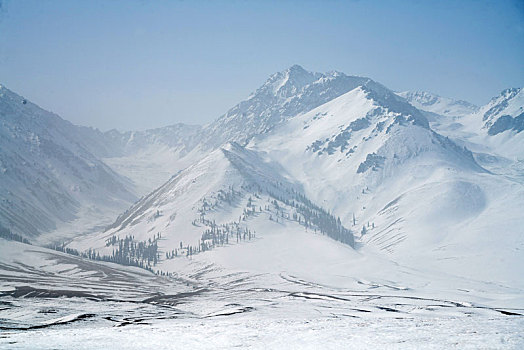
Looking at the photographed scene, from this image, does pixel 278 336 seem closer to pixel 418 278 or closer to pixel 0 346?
pixel 0 346

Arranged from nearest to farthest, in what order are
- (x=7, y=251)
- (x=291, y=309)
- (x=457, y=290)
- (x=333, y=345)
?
(x=333, y=345), (x=291, y=309), (x=457, y=290), (x=7, y=251)

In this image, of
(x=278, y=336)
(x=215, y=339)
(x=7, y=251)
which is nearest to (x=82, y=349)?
(x=215, y=339)

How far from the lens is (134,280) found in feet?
558

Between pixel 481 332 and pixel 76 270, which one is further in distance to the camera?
pixel 76 270

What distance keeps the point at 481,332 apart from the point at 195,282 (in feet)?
525

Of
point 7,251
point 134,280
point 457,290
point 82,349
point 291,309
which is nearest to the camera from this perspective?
point 82,349

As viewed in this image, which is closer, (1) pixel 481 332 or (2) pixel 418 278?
(1) pixel 481 332

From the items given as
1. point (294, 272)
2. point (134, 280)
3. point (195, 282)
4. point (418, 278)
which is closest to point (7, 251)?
point (134, 280)

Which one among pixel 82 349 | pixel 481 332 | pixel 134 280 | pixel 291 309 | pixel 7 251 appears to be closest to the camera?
pixel 82 349

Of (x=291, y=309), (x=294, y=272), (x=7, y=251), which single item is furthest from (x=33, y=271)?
(x=291, y=309)

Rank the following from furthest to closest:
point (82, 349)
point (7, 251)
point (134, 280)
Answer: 1. point (7, 251)
2. point (134, 280)
3. point (82, 349)

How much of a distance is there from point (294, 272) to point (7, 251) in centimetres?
13464

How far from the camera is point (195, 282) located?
627 feet

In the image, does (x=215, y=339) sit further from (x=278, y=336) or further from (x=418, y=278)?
(x=418, y=278)
